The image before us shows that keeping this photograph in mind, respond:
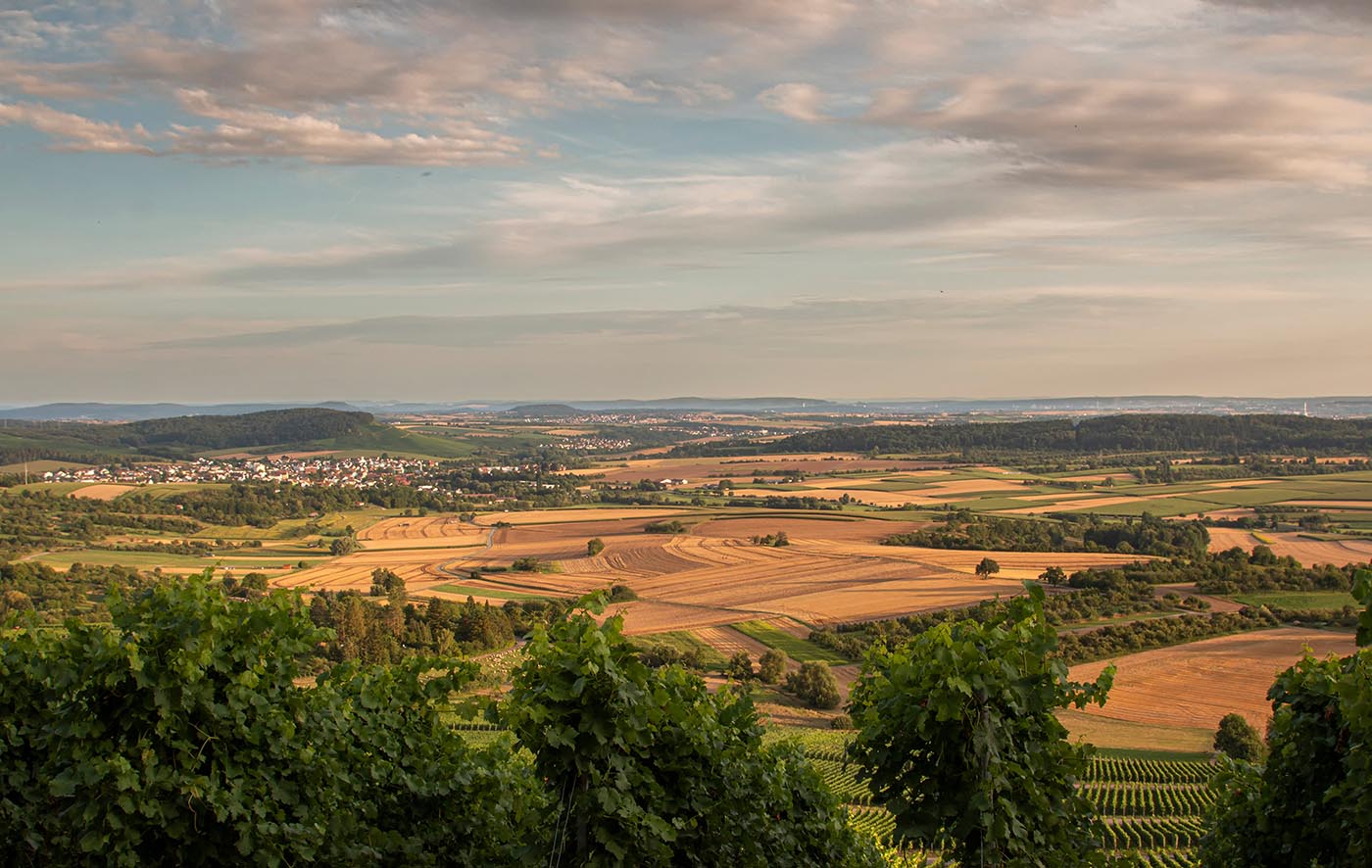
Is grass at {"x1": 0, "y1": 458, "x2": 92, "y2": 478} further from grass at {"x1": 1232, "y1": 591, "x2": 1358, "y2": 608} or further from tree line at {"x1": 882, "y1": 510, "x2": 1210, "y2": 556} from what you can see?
grass at {"x1": 1232, "y1": 591, "x2": 1358, "y2": 608}

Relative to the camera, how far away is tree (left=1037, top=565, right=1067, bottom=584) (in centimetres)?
6800

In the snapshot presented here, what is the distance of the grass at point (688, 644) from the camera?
5294cm

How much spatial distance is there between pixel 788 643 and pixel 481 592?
83.0ft

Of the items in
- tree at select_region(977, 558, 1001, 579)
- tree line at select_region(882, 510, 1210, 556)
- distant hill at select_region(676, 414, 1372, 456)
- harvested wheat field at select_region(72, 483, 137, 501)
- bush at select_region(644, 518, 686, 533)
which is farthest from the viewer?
distant hill at select_region(676, 414, 1372, 456)

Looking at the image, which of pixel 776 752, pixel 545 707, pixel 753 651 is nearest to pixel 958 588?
pixel 753 651

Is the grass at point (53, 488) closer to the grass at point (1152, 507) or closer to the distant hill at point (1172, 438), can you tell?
the grass at point (1152, 507)

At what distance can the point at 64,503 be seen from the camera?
10800 cm

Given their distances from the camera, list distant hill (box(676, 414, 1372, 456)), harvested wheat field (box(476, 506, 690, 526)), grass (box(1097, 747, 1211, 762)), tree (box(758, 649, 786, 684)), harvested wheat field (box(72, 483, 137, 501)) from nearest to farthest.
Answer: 1. grass (box(1097, 747, 1211, 762))
2. tree (box(758, 649, 786, 684))
3. harvested wheat field (box(476, 506, 690, 526))
4. harvested wheat field (box(72, 483, 137, 501))
5. distant hill (box(676, 414, 1372, 456))

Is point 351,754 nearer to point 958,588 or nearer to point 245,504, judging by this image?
point 958,588

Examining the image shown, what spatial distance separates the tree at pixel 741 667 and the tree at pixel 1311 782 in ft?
136

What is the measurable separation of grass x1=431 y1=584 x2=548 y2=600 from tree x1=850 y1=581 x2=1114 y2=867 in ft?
199

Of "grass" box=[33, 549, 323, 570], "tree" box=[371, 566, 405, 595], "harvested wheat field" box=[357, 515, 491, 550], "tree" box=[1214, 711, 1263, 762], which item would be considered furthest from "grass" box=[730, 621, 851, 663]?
"grass" box=[33, 549, 323, 570]

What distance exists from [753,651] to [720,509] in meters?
57.6

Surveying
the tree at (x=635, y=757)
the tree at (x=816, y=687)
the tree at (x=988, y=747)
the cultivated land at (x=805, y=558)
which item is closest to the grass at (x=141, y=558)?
the cultivated land at (x=805, y=558)
